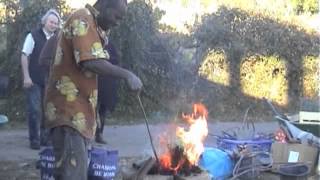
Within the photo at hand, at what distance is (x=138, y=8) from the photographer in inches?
456

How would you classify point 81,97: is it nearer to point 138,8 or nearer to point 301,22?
point 138,8

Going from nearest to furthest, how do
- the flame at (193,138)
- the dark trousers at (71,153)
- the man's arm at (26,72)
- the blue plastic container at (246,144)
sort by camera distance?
the dark trousers at (71,153)
the flame at (193,138)
the blue plastic container at (246,144)
the man's arm at (26,72)

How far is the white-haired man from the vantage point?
8.23m

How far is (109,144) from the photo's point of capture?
30.8ft

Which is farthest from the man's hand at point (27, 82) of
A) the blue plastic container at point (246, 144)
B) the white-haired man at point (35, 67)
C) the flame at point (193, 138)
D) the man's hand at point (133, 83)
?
the man's hand at point (133, 83)

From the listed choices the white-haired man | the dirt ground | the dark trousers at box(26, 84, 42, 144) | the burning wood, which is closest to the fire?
the burning wood

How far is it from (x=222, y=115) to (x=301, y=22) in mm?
2760

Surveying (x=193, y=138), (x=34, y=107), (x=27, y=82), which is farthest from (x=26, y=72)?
(x=193, y=138)

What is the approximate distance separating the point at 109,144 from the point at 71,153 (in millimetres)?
4896

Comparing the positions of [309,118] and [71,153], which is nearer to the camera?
[71,153]

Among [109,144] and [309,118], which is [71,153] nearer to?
[309,118]

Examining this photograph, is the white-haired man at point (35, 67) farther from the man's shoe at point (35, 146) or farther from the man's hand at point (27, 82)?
the man's shoe at point (35, 146)

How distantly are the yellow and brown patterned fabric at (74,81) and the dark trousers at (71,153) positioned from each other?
50mm

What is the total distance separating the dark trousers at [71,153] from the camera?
14.8ft
